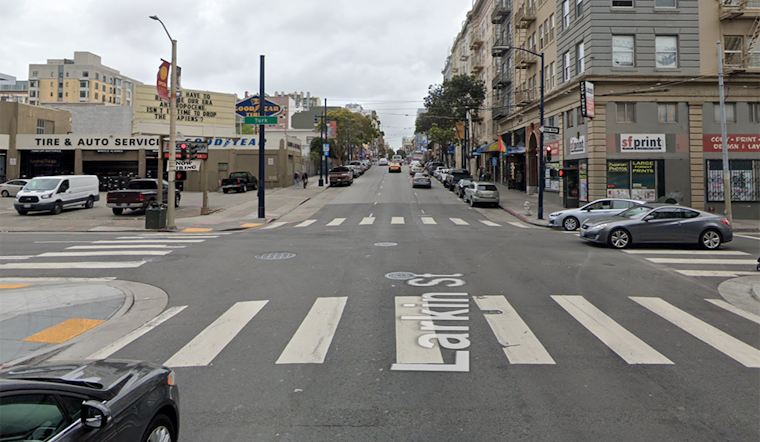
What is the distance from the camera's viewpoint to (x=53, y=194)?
27.1 metres

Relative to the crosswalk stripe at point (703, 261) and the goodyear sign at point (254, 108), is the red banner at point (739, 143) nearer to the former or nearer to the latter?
the crosswalk stripe at point (703, 261)

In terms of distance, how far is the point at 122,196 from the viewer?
2653cm

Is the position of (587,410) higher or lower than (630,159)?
lower

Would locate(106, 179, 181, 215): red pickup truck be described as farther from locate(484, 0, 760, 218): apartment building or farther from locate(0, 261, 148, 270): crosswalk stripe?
locate(484, 0, 760, 218): apartment building

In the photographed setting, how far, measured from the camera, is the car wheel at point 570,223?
854 inches

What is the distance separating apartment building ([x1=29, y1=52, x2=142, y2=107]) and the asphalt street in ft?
415

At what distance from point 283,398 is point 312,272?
22.7 ft

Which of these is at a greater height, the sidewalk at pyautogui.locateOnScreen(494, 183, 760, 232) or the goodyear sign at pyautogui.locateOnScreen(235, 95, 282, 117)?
the goodyear sign at pyautogui.locateOnScreen(235, 95, 282, 117)

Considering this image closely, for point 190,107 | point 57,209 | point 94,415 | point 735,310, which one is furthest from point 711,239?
point 57,209

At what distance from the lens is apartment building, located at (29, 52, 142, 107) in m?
→ 121

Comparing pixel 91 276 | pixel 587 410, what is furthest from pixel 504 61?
pixel 587 410

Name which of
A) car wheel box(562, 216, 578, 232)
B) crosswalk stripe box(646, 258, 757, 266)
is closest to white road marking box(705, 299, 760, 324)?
crosswalk stripe box(646, 258, 757, 266)

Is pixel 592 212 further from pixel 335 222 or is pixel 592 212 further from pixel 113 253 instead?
pixel 113 253

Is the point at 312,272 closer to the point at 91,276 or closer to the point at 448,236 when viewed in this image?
the point at 91,276
